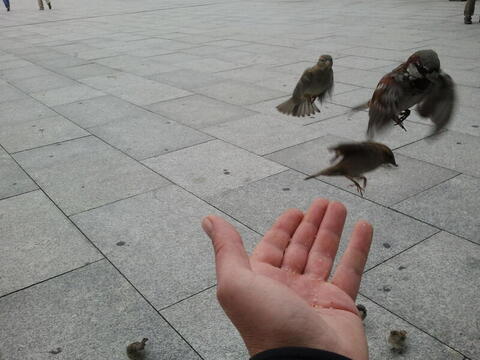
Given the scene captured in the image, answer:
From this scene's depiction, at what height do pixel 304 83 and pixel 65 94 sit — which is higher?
pixel 304 83

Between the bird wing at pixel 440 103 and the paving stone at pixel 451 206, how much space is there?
3299mm

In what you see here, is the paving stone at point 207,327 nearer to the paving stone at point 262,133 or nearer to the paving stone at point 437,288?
the paving stone at point 437,288

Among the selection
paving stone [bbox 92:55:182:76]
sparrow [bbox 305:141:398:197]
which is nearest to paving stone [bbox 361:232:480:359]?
sparrow [bbox 305:141:398:197]

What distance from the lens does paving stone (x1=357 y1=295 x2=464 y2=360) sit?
120 inches

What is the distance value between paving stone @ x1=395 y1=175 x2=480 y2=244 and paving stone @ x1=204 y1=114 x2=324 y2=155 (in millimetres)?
1880

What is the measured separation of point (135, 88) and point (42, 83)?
6.97 ft

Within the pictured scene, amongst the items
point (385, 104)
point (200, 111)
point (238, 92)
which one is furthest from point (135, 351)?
point (238, 92)

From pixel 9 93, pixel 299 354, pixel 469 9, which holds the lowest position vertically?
pixel 9 93

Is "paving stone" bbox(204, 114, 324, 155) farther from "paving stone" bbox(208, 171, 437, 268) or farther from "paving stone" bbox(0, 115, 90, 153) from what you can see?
"paving stone" bbox(0, 115, 90, 153)

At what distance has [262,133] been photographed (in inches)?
263

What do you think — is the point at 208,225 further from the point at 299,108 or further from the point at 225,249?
the point at 299,108

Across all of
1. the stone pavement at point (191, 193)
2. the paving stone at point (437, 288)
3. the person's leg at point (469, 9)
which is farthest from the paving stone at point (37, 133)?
the person's leg at point (469, 9)

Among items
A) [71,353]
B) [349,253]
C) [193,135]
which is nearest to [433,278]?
[349,253]

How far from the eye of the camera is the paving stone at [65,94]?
28.6 feet
